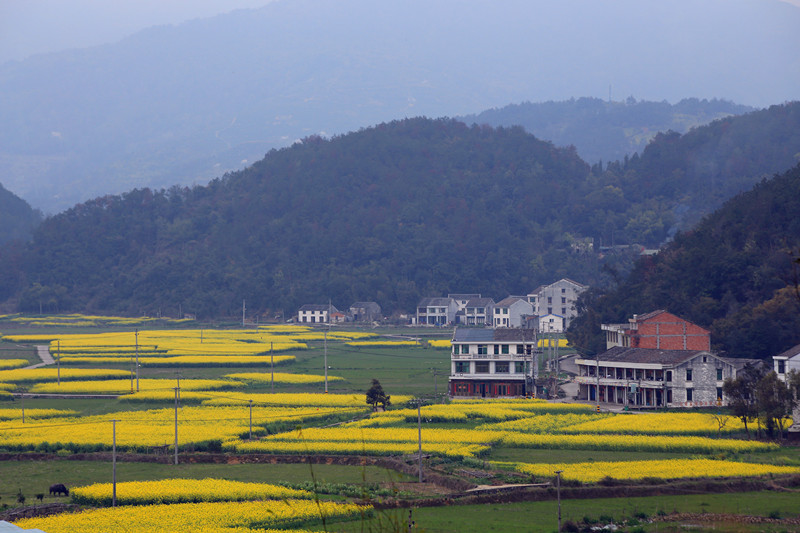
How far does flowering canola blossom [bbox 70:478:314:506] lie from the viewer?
2736 cm

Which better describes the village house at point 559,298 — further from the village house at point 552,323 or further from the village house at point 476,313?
the village house at point 476,313

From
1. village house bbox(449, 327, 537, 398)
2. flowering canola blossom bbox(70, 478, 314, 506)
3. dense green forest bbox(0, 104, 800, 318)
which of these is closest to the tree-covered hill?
dense green forest bbox(0, 104, 800, 318)

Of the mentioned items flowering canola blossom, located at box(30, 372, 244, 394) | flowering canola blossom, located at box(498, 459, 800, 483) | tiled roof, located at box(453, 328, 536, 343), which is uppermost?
tiled roof, located at box(453, 328, 536, 343)

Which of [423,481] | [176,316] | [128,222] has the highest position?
[128,222]

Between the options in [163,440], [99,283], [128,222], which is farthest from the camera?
[128,222]

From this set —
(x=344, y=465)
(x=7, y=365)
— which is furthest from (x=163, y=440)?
(x=7, y=365)

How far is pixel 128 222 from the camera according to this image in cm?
15250

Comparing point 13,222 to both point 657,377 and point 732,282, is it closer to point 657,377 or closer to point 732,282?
point 732,282

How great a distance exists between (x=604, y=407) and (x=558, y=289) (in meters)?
58.7

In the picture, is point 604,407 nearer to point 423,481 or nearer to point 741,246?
point 423,481

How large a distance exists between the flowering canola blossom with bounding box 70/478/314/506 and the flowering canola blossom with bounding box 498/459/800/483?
7.77m

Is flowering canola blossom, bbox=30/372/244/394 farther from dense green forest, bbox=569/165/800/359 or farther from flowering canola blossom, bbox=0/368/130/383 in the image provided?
dense green forest, bbox=569/165/800/359

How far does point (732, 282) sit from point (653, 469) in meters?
35.1

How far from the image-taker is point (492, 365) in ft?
173
